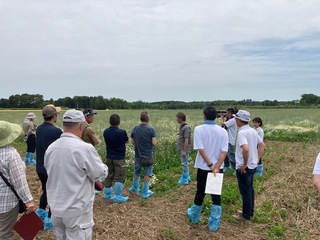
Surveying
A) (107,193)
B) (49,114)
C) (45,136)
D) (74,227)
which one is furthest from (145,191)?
(74,227)

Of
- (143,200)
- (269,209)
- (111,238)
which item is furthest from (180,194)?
(111,238)

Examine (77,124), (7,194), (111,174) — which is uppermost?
(77,124)

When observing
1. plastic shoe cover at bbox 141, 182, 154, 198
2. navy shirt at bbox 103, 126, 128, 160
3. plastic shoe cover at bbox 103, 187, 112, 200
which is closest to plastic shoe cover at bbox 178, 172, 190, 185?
plastic shoe cover at bbox 141, 182, 154, 198

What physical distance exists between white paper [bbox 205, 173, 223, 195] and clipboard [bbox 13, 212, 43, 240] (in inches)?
106

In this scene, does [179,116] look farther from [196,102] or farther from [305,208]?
[196,102]

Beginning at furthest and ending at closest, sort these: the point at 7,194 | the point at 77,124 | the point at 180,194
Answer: the point at 180,194
the point at 7,194
the point at 77,124

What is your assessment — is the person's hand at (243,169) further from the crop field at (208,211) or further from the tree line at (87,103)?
the tree line at (87,103)

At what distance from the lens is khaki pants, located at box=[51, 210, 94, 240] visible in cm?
300

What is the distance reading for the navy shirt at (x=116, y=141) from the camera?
5.92 metres

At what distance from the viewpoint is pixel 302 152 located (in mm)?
12305

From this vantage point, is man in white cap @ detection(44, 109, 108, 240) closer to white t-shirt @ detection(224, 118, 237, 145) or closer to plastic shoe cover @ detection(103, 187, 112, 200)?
plastic shoe cover @ detection(103, 187, 112, 200)

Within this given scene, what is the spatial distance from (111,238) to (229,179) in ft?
15.0

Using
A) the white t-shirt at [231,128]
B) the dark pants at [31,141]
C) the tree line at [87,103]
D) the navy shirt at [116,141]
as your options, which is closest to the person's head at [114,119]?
the navy shirt at [116,141]

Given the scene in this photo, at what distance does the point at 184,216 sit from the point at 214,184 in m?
1.28
